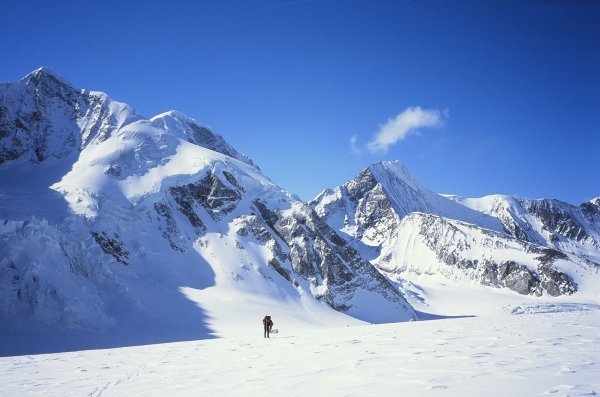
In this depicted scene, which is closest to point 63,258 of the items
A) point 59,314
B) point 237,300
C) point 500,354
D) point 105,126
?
point 59,314

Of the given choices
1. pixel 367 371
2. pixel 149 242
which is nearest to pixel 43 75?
pixel 149 242

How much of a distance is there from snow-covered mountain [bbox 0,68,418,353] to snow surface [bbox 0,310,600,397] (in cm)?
3474

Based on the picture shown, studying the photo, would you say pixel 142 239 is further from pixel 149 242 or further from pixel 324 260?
pixel 324 260

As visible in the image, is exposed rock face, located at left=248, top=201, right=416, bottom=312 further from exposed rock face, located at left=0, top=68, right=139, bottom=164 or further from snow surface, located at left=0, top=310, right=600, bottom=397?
snow surface, located at left=0, top=310, right=600, bottom=397

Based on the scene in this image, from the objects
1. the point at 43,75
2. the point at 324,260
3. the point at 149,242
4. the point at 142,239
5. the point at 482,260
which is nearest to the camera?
the point at 142,239

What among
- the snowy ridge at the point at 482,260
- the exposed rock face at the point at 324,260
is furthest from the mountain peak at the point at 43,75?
the snowy ridge at the point at 482,260

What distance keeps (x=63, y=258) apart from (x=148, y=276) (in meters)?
19.0

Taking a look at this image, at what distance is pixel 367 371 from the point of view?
1062 cm

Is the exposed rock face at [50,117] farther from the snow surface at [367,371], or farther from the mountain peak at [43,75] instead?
the snow surface at [367,371]

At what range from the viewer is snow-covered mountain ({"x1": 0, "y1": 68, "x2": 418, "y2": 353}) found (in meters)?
50.0

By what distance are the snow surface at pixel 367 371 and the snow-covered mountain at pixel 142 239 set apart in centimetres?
3474

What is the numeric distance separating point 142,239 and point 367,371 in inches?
2908

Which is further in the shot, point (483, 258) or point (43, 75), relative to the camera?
point (483, 258)

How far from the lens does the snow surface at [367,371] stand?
27.8ft
